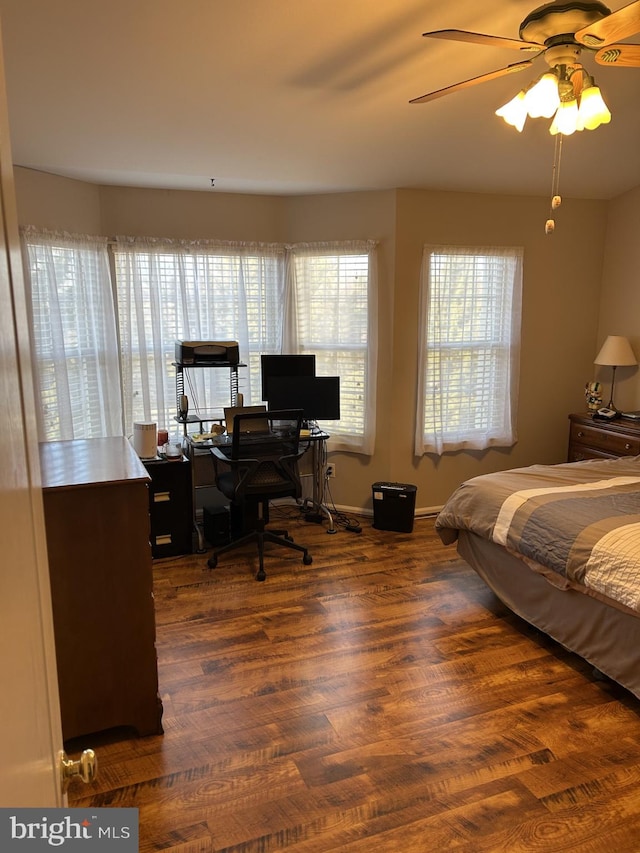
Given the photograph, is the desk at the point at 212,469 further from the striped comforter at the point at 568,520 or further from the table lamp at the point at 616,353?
the table lamp at the point at 616,353

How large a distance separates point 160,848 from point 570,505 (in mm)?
2162

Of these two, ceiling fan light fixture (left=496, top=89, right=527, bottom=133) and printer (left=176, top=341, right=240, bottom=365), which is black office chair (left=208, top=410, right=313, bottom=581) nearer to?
printer (left=176, top=341, right=240, bottom=365)

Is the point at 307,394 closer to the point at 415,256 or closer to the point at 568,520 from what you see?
the point at 415,256

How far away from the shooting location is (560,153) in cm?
371

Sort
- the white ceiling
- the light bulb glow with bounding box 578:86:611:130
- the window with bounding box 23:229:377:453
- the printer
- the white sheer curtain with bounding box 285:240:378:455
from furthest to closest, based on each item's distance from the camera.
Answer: the white sheer curtain with bounding box 285:240:378:455
the printer
the window with bounding box 23:229:377:453
the white ceiling
the light bulb glow with bounding box 578:86:611:130

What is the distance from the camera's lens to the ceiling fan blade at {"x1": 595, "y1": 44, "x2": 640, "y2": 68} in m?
1.90

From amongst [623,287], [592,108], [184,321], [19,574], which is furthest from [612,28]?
[623,287]

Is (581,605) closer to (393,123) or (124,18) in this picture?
(393,123)

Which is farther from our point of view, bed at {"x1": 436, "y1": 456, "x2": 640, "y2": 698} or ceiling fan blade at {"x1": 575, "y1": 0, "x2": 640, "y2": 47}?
bed at {"x1": 436, "y1": 456, "x2": 640, "y2": 698}

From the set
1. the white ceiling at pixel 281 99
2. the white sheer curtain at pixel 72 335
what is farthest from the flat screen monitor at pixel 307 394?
the white ceiling at pixel 281 99

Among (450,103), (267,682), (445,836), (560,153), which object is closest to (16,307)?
(445,836)

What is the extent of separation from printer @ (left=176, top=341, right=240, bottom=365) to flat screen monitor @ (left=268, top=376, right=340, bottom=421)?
0.35 m

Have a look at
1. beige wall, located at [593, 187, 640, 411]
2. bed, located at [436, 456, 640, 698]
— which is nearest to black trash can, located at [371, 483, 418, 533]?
bed, located at [436, 456, 640, 698]

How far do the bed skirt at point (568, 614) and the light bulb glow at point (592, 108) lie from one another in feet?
6.10
